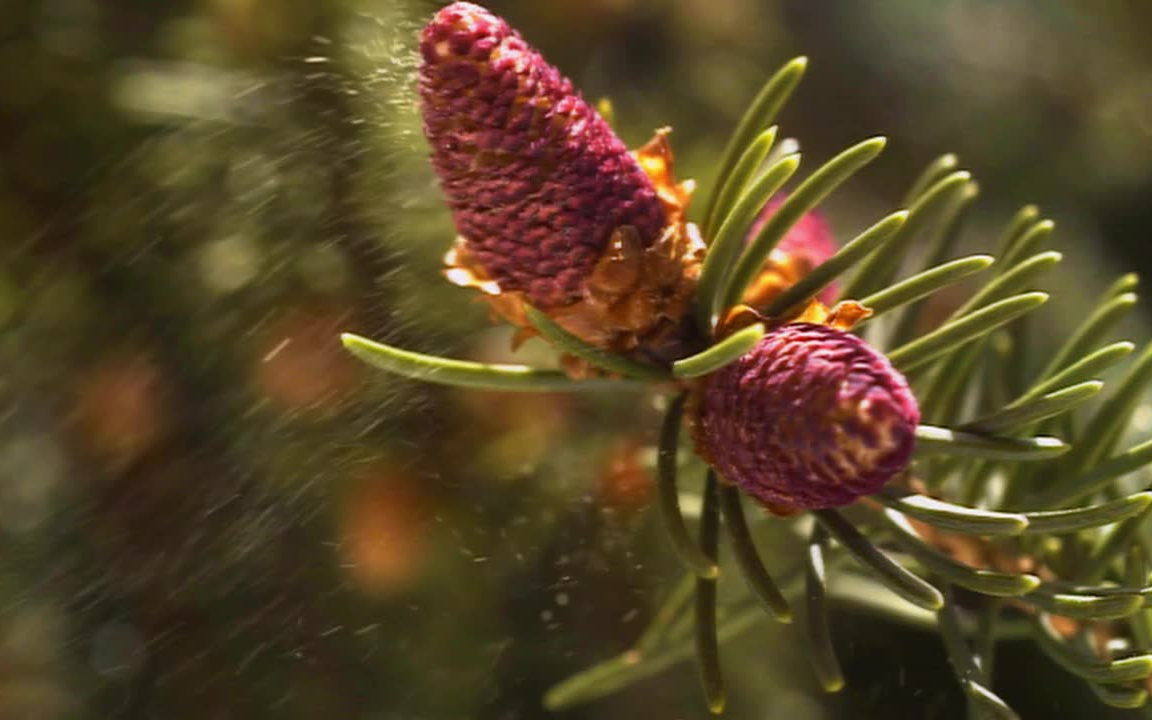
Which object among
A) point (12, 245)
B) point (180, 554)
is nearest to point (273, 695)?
point (180, 554)

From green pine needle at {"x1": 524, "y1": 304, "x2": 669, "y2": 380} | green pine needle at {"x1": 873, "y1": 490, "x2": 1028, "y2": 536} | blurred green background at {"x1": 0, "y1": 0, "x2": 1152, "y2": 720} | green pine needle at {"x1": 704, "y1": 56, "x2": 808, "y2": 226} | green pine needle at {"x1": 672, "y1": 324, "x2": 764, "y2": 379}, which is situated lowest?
blurred green background at {"x1": 0, "y1": 0, "x2": 1152, "y2": 720}

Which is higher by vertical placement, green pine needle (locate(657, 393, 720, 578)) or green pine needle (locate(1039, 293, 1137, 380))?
green pine needle (locate(1039, 293, 1137, 380))

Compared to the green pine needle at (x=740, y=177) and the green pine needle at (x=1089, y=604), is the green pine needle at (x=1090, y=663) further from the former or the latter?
the green pine needle at (x=740, y=177)

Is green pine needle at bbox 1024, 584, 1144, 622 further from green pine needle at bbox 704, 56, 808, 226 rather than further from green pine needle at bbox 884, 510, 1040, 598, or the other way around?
green pine needle at bbox 704, 56, 808, 226

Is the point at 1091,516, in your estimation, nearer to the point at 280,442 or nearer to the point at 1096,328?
the point at 1096,328

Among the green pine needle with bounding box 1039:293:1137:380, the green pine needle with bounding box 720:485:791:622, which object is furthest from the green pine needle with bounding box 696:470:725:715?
the green pine needle with bounding box 1039:293:1137:380

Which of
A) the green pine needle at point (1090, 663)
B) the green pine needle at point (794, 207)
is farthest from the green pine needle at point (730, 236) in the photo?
the green pine needle at point (1090, 663)
